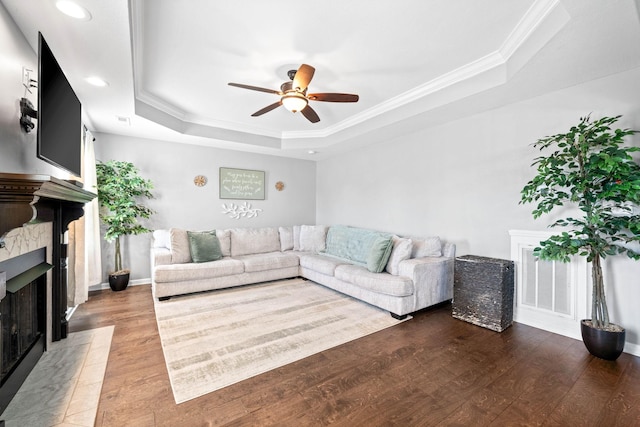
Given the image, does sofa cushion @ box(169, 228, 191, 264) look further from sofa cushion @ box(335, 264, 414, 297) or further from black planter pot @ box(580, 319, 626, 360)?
black planter pot @ box(580, 319, 626, 360)

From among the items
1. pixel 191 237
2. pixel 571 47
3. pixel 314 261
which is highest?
pixel 571 47

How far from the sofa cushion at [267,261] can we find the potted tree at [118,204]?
1.59 metres

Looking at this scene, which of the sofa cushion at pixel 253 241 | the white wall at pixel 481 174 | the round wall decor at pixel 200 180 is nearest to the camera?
the white wall at pixel 481 174

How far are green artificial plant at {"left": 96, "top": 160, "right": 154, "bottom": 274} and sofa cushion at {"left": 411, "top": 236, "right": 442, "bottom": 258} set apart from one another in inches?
154

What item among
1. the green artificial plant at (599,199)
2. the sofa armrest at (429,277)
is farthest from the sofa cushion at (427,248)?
the green artificial plant at (599,199)

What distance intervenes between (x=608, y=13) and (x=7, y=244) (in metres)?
3.80

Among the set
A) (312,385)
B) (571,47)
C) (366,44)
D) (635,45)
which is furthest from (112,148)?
(635,45)

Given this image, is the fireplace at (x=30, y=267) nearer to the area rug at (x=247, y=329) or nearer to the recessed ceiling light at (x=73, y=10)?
the area rug at (x=247, y=329)

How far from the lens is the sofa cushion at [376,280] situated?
312 centimetres

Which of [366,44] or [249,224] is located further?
[249,224]

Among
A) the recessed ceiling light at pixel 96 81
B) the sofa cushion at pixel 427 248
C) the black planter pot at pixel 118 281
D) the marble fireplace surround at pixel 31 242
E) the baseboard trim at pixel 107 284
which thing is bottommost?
the baseboard trim at pixel 107 284

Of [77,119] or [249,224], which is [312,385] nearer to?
[77,119]

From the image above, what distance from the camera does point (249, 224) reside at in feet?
18.2

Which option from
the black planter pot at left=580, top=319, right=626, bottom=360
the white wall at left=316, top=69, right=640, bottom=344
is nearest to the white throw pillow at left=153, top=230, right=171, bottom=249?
the white wall at left=316, top=69, right=640, bottom=344
